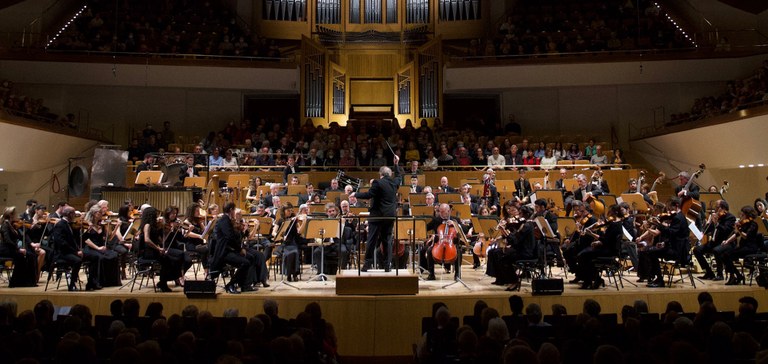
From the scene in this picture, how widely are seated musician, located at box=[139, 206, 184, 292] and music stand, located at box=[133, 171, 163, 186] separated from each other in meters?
4.32

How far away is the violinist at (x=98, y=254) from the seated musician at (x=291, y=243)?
220 cm

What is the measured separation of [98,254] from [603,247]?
639 centimetres

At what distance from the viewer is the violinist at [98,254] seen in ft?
27.3

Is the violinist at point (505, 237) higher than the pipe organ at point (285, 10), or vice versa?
the pipe organ at point (285, 10)

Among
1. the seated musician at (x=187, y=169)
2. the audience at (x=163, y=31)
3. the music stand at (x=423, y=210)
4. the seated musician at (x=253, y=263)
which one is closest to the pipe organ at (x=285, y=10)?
the audience at (x=163, y=31)

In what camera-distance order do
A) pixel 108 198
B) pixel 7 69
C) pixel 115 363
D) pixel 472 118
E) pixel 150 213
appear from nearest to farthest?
pixel 115 363 → pixel 150 213 → pixel 108 198 → pixel 7 69 → pixel 472 118

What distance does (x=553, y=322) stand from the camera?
579cm

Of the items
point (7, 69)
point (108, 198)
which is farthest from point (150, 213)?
point (7, 69)

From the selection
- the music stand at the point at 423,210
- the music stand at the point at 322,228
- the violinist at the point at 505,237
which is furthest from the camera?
the music stand at the point at 423,210

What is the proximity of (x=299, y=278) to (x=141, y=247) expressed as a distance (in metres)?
2.14

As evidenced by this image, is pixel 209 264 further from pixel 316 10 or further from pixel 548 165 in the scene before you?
pixel 316 10

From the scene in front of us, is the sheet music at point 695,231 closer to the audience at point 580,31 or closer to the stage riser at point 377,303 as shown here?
the stage riser at point 377,303

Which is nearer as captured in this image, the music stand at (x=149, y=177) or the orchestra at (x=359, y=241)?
the orchestra at (x=359, y=241)

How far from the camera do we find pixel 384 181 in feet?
27.0
